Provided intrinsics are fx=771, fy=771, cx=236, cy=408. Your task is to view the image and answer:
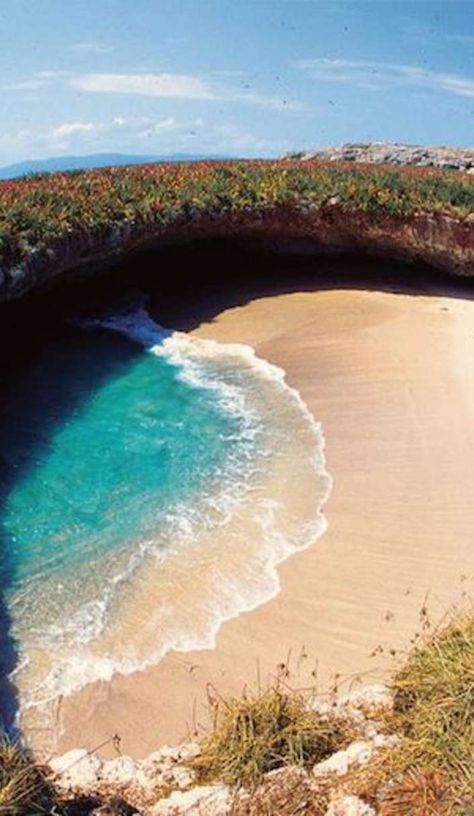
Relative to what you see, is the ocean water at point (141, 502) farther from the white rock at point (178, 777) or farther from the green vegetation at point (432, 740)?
the green vegetation at point (432, 740)

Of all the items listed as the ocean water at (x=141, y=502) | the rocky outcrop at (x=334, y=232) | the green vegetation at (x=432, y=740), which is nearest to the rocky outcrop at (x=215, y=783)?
the green vegetation at (x=432, y=740)

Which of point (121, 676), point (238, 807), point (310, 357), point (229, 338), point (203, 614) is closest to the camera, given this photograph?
point (238, 807)

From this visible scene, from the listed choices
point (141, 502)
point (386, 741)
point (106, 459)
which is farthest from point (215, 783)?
point (106, 459)

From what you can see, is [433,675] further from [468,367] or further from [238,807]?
[468,367]

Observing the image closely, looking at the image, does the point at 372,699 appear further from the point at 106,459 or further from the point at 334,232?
the point at 334,232

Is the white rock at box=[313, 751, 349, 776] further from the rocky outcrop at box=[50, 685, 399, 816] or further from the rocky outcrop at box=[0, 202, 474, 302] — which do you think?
the rocky outcrop at box=[0, 202, 474, 302]

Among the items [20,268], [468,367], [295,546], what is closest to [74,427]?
[20,268]
